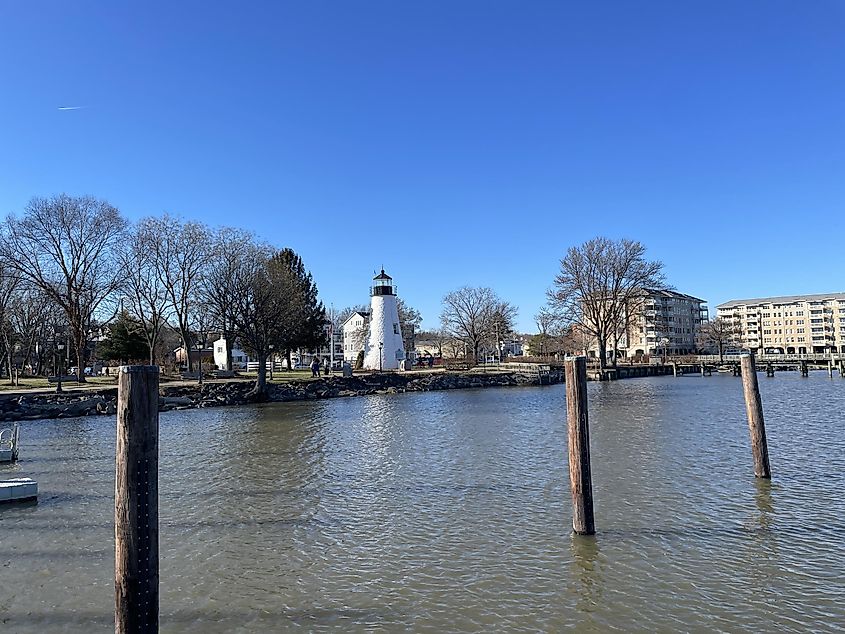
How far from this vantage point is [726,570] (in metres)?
7.98

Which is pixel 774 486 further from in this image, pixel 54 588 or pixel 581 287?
pixel 581 287

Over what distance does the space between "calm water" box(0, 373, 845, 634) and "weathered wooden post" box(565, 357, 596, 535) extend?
367mm

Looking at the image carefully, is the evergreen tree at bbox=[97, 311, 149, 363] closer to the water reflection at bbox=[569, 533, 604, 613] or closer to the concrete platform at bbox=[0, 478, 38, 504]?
the concrete platform at bbox=[0, 478, 38, 504]

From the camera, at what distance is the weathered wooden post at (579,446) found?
916 centimetres

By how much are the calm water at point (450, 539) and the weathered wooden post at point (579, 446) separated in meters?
0.37

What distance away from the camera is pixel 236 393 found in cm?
3884

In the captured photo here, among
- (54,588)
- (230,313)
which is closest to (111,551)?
(54,588)

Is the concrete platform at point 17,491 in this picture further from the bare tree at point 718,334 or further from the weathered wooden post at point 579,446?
the bare tree at point 718,334

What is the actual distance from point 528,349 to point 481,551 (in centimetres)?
9460

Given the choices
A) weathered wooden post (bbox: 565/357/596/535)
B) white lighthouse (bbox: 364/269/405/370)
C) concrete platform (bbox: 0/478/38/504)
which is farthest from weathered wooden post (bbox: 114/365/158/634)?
white lighthouse (bbox: 364/269/405/370)

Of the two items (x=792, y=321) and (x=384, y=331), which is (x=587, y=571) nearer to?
(x=384, y=331)

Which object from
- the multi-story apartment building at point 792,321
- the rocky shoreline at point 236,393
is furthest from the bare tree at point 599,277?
the multi-story apartment building at point 792,321

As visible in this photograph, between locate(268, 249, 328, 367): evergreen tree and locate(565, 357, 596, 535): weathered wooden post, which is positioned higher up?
locate(268, 249, 328, 367): evergreen tree

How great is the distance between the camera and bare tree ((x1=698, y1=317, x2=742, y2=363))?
110631mm
